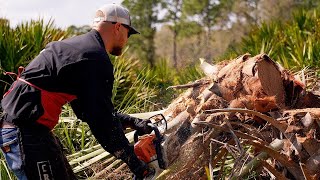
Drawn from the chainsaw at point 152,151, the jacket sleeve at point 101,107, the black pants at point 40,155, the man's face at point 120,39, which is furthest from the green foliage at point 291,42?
the black pants at point 40,155

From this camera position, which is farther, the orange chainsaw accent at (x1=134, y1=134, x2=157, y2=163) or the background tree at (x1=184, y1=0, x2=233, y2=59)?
the background tree at (x1=184, y1=0, x2=233, y2=59)

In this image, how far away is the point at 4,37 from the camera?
733cm

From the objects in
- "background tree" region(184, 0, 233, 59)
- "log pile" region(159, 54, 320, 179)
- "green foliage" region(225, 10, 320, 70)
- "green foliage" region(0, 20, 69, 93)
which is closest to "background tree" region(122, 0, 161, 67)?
"background tree" region(184, 0, 233, 59)

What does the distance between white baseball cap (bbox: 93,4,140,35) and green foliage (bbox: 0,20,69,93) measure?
9.85 feet

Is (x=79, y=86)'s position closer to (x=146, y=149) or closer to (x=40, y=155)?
(x=40, y=155)

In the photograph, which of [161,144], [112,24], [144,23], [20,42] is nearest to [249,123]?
[161,144]

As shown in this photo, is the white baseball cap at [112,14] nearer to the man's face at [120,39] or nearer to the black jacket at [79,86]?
the man's face at [120,39]

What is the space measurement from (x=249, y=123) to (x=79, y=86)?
5.01 ft

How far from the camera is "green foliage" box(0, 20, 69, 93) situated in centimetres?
704

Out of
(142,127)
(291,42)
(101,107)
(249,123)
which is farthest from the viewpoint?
(291,42)

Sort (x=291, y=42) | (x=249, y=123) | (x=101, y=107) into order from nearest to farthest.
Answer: (x=101, y=107) < (x=249, y=123) < (x=291, y=42)

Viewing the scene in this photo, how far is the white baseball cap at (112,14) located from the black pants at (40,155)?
34.0 inches

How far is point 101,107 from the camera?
344 cm

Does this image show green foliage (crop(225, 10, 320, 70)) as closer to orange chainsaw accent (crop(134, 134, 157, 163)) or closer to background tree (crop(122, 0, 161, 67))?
orange chainsaw accent (crop(134, 134, 157, 163))
